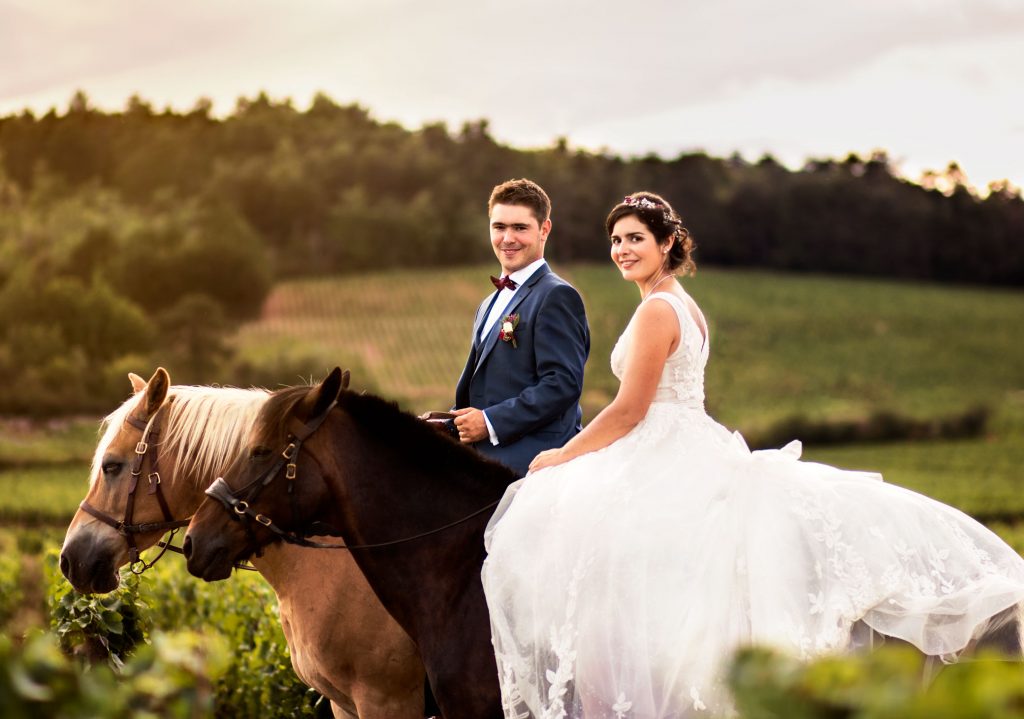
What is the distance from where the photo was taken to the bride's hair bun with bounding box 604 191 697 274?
4.81 m

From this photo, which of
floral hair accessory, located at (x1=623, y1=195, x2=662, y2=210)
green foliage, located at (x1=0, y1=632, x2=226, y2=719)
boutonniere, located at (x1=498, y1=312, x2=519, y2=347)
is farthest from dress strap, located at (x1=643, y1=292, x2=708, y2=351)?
green foliage, located at (x1=0, y1=632, x2=226, y2=719)

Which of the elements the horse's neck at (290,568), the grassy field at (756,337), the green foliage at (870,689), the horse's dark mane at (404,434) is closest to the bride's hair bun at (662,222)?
the horse's dark mane at (404,434)

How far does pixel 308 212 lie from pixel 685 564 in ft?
264

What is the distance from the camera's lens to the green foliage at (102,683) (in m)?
1.96

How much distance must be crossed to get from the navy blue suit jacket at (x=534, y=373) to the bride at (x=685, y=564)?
710 mm

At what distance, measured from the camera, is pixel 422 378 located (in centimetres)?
6431

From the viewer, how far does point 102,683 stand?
204 centimetres

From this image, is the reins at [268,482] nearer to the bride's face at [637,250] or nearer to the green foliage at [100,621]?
the bride's face at [637,250]

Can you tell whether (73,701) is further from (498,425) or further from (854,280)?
(854,280)

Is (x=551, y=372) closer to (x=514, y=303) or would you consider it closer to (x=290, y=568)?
(x=514, y=303)

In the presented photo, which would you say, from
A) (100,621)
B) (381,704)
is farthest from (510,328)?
(100,621)

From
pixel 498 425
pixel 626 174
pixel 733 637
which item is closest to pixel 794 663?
pixel 733 637

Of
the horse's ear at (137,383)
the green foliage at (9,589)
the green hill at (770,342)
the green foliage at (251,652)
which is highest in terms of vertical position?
the horse's ear at (137,383)

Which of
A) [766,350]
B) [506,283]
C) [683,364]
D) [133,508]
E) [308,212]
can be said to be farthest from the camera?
[308,212]
